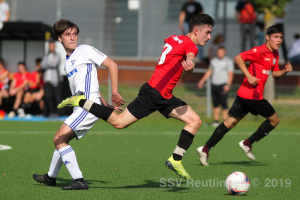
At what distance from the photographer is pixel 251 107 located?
32.8 ft

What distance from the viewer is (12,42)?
21672mm

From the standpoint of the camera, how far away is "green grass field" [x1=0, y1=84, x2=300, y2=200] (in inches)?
284

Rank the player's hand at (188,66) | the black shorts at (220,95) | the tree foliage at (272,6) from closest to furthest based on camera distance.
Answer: the player's hand at (188,66) < the black shorts at (220,95) < the tree foliage at (272,6)

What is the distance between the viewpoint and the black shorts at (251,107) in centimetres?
995

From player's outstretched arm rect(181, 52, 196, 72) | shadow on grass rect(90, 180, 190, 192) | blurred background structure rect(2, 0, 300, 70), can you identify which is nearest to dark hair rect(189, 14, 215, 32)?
player's outstretched arm rect(181, 52, 196, 72)

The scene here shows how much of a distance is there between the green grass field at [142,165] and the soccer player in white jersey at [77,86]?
387mm

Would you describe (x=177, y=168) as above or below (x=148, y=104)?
below

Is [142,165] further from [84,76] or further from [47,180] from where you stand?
[84,76]

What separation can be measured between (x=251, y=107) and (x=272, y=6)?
994 centimetres

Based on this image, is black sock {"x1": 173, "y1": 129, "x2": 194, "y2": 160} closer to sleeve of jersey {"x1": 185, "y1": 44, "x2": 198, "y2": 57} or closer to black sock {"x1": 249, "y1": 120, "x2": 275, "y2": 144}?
sleeve of jersey {"x1": 185, "y1": 44, "x2": 198, "y2": 57}

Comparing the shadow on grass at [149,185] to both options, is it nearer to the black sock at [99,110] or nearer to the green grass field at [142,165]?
the green grass field at [142,165]

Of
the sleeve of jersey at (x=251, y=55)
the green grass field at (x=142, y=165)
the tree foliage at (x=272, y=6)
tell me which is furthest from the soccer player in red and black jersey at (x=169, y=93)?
A: the tree foliage at (x=272, y=6)

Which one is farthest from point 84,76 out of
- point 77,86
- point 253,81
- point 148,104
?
point 253,81

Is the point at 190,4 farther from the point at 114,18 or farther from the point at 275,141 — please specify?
the point at 275,141
